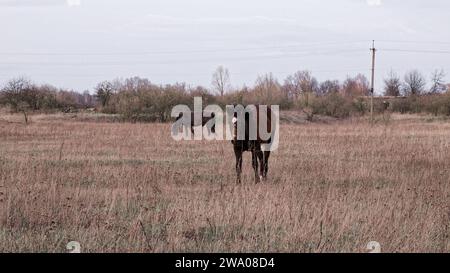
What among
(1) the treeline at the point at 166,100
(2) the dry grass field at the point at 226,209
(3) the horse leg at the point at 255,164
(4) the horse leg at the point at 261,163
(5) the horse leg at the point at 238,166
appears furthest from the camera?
(1) the treeline at the point at 166,100

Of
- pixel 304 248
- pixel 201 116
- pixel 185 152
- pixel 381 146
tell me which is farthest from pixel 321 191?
pixel 201 116

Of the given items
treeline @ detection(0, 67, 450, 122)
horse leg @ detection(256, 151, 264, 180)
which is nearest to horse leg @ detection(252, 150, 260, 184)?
horse leg @ detection(256, 151, 264, 180)

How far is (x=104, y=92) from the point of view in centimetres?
5700

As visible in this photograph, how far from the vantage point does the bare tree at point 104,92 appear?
56.1 meters

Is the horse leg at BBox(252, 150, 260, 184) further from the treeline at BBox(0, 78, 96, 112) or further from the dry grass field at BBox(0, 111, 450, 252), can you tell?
the treeline at BBox(0, 78, 96, 112)

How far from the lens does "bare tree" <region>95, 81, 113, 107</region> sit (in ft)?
184

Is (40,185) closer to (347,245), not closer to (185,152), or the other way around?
(347,245)

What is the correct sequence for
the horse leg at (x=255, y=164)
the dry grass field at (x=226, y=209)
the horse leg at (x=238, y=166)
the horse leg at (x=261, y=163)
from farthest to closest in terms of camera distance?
the horse leg at (x=261, y=163)
the horse leg at (x=255, y=164)
the horse leg at (x=238, y=166)
the dry grass field at (x=226, y=209)

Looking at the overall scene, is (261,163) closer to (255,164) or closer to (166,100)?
(255,164)

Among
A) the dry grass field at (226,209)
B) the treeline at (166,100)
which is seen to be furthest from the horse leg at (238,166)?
the treeline at (166,100)

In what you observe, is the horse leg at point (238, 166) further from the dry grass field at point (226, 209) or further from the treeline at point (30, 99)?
the treeline at point (30, 99)

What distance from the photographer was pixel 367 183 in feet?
40.0

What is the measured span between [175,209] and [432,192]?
4638 millimetres
